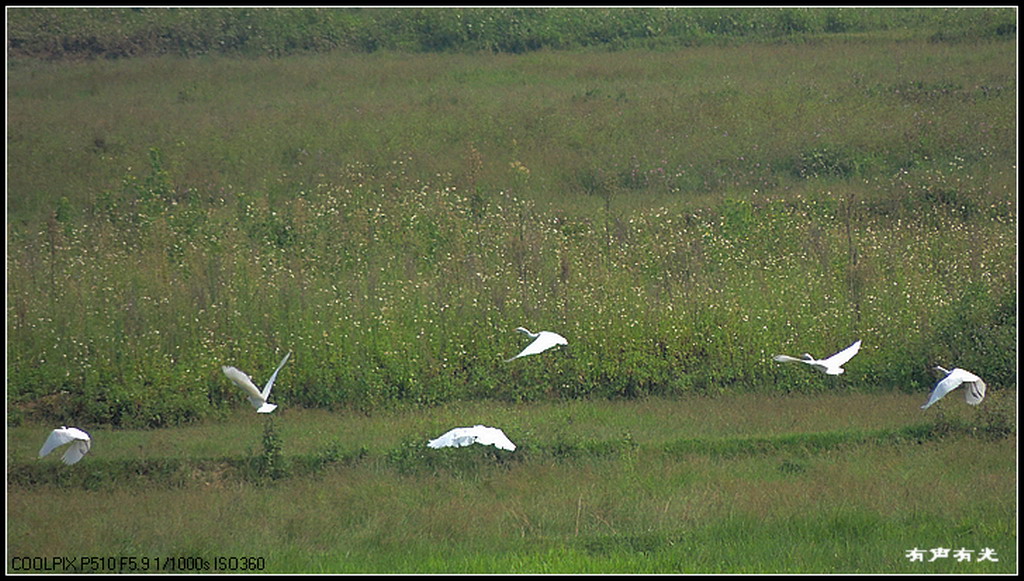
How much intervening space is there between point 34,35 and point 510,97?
36.0ft

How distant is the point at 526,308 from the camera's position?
11172 mm

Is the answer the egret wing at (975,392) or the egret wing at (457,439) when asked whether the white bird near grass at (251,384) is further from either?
the egret wing at (975,392)

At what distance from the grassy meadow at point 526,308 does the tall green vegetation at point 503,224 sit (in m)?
0.05

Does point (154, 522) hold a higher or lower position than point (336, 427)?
higher

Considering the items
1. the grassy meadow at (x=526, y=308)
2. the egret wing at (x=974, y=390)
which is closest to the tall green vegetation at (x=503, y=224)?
the grassy meadow at (x=526, y=308)

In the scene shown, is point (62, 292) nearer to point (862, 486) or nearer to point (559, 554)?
point (559, 554)

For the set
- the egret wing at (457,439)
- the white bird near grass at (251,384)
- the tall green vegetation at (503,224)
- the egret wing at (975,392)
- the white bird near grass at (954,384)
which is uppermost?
the white bird near grass at (251,384)

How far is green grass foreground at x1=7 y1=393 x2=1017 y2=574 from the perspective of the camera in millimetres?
6402

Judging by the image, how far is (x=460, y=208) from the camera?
1425 cm

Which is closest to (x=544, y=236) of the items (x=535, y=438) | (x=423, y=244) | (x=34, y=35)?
(x=423, y=244)

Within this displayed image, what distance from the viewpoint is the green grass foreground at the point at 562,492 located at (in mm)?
6402

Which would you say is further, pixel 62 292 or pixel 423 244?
pixel 423 244

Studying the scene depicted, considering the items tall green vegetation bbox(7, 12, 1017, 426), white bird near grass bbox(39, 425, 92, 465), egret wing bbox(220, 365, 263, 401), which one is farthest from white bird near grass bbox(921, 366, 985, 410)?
white bird near grass bbox(39, 425, 92, 465)

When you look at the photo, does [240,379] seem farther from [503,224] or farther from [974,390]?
[503,224]
